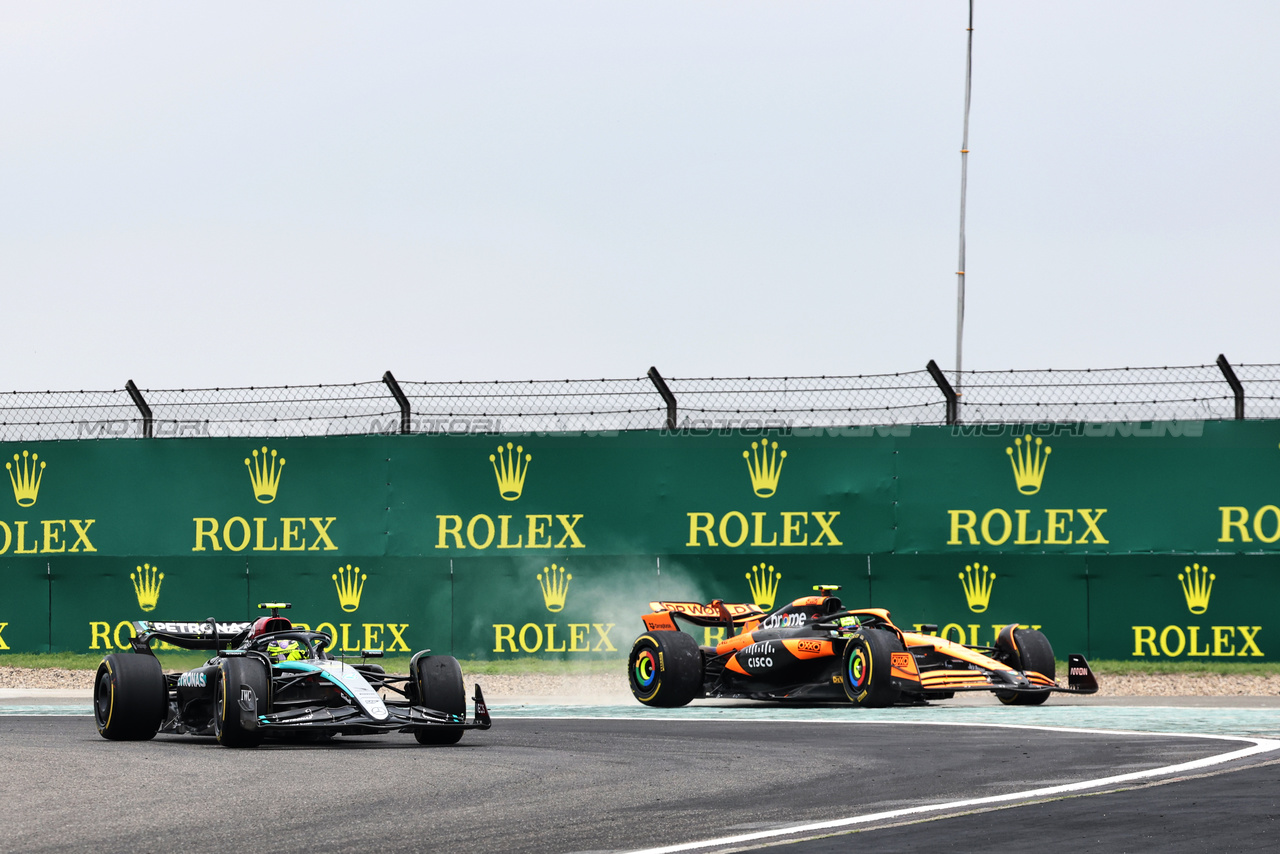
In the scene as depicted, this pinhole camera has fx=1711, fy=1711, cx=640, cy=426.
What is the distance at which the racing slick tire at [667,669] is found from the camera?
17.0 meters

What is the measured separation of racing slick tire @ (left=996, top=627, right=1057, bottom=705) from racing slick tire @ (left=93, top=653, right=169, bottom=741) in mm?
8157

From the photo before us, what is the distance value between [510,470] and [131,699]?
922cm

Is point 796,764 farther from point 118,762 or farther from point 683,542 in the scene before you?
point 683,542

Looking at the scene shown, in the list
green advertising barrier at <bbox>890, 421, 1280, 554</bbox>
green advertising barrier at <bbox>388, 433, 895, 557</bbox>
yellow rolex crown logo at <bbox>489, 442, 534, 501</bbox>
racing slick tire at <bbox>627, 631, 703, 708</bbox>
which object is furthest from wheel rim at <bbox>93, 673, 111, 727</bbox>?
green advertising barrier at <bbox>890, 421, 1280, 554</bbox>

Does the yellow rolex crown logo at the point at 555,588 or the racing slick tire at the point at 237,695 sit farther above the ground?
the yellow rolex crown logo at the point at 555,588

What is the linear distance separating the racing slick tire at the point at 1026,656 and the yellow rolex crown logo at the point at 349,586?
838cm

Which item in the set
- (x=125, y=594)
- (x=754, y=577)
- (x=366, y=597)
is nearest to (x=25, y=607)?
(x=125, y=594)

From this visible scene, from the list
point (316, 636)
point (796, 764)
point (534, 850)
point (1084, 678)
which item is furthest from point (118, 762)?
point (1084, 678)

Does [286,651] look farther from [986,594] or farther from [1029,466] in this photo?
[1029,466]

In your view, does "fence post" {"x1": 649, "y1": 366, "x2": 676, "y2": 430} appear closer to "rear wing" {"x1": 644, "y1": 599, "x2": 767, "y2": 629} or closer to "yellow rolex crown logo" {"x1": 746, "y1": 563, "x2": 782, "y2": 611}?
"yellow rolex crown logo" {"x1": 746, "y1": 563, "x2": 782, "y2": 611}

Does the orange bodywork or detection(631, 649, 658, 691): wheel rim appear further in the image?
the orange bodywork

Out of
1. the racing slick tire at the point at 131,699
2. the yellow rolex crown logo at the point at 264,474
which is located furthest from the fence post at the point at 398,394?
the racing slick tire at the point at 131,699

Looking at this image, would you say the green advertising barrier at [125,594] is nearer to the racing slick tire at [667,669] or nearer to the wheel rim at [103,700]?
the racing slick tire at [667,669]

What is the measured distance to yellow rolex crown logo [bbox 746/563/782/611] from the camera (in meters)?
21.1
